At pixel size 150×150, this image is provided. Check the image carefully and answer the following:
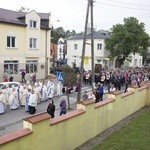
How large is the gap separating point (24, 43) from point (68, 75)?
17.6m

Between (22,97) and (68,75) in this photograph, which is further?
(68,75)

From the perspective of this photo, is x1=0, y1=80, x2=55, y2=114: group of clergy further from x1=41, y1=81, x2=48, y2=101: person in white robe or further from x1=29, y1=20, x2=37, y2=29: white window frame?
x1=29, y1=20, x2=37, y2=29: white window frame

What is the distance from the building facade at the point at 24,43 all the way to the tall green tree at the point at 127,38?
1658 centimetres

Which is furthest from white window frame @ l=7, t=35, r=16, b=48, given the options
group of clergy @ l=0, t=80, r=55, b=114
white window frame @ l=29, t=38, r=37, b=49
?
group of clergy @ l=0, t=80, r=55, b=114

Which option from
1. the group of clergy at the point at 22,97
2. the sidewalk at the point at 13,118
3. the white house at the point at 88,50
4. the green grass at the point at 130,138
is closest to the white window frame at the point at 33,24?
→ the white house at the point at 88,50

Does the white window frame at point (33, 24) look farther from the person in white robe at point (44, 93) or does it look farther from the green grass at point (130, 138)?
the green grass at point (130, 138)

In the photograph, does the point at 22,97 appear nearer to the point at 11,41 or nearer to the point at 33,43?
the point at 11,41

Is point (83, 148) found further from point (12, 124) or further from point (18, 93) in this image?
point (18, 93)

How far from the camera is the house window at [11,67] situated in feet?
124

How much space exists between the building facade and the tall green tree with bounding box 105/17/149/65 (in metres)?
16.6

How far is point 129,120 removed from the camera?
733 inches

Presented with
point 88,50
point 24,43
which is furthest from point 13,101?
point 88,50

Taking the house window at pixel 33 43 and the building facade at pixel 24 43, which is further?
the house window at pixel 33 43

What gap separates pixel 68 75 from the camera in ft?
78.2
